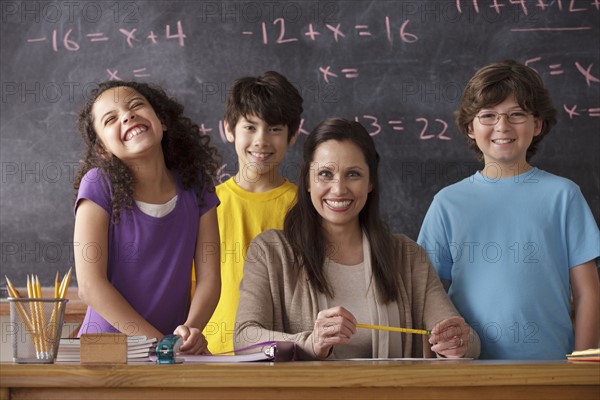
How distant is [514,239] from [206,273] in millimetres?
819

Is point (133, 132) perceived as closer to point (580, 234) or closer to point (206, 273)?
point (206, 273)

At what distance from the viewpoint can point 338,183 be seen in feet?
7.20

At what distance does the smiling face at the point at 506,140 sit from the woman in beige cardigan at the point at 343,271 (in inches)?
14.0

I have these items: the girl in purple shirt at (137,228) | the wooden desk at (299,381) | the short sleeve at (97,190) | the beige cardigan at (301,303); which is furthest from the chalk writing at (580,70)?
the wooden desk at (299,381)

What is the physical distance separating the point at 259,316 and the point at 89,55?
1527 mm

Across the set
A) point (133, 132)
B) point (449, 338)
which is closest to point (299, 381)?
point (449, 338)

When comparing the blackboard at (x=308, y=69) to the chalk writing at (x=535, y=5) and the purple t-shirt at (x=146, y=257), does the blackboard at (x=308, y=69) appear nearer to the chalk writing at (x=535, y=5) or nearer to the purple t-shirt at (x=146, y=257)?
the chalk writing at (x=535, y=5)

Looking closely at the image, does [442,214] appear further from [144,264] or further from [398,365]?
[398,365]

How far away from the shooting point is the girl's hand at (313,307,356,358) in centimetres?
178

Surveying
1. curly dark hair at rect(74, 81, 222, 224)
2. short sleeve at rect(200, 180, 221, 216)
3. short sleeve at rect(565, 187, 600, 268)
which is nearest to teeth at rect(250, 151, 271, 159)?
curly dark hair at rect(74, 81, 222, 224)

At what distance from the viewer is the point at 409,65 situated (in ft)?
10.4

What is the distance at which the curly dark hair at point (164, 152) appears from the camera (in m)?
2.14

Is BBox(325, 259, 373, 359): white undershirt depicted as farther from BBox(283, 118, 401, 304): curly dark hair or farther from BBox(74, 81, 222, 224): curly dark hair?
BBox(74, 81, 222, 224): curly dark hair

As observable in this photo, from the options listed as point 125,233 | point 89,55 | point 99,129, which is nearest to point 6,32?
point 89,55
